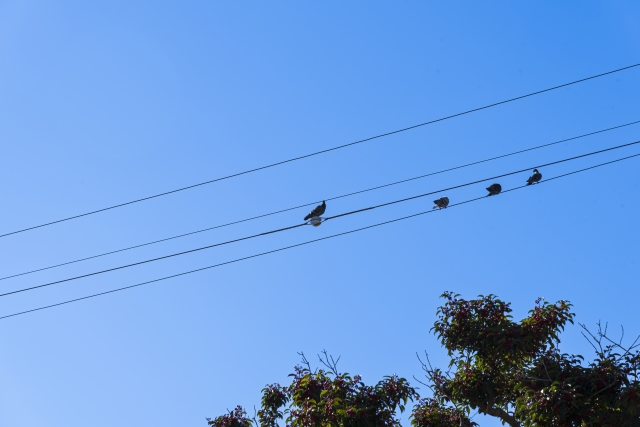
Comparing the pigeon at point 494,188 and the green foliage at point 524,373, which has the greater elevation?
the pigeon at point 494,188

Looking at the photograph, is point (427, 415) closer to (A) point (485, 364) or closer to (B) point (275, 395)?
(A) point (485, 364)

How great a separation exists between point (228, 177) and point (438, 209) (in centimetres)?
333

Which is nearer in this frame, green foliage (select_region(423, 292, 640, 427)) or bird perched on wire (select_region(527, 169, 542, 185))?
green foliage (select_region(423, 292, 640, 427))

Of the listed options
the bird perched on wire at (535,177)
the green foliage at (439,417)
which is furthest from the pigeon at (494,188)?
the green foliage at (439,417)

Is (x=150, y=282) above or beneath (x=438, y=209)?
above

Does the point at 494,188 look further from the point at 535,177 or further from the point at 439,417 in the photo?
the point at 439,417

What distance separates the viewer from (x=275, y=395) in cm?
1277

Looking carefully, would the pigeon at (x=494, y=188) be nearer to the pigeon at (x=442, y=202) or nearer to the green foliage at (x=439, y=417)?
the pigeon at (x=442, y=202)

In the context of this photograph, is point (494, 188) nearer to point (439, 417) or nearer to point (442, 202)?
point (442, 202)

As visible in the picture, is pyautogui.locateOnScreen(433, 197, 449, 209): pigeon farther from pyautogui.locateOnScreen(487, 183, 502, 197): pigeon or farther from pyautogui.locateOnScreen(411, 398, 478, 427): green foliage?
pyautogui.locateOnScreen(411, 398, 478, 427): green foliage

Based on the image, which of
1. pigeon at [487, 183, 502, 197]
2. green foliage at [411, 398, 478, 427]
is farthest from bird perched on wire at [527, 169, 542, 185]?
green foliage at [411, 398, 478, 427]

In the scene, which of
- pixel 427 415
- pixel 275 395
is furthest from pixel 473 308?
pixel 275 395

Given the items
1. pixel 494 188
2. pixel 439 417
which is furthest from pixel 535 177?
pixel 439 417

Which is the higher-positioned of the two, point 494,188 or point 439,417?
point 494,188
